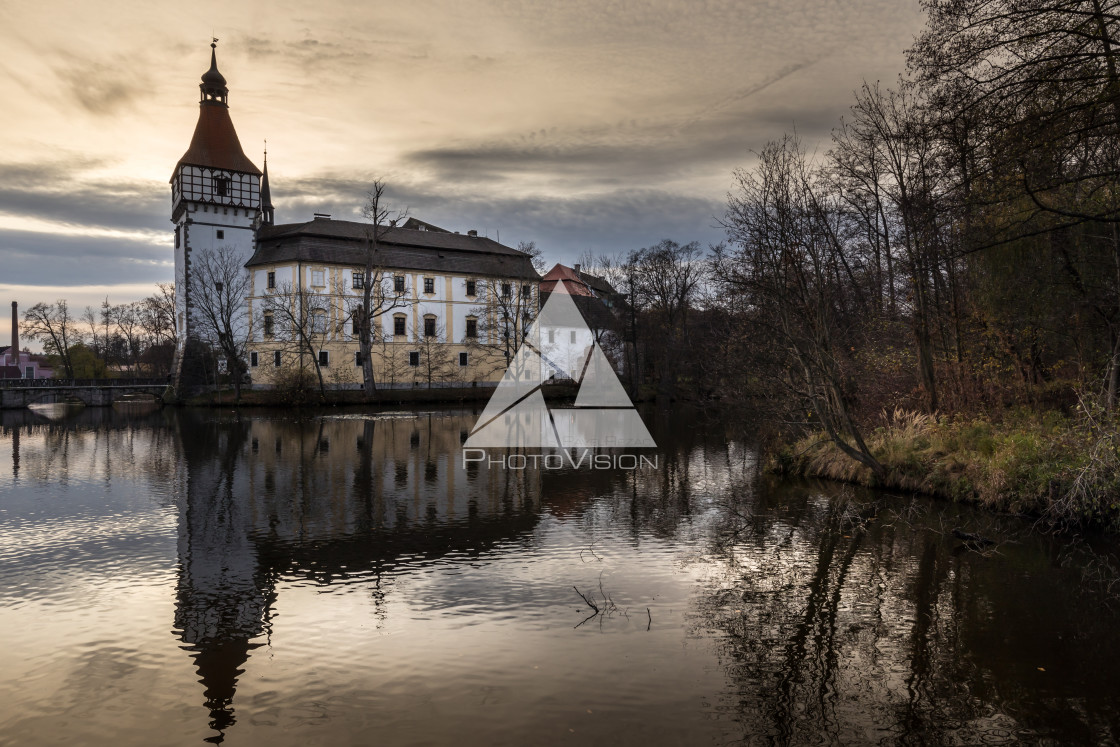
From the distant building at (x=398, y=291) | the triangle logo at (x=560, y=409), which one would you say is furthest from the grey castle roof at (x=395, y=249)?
the triangle logo at (x=560, y=409)

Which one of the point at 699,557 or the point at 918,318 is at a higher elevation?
the point at 918,318

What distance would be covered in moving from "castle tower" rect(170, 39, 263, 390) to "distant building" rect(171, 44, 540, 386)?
7cm

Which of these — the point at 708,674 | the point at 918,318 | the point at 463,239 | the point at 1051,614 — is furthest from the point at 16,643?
the point at 463,239

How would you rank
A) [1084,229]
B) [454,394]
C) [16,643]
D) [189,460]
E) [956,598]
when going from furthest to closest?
[454,394] → [189,460] → [1084,229] → [956,598] → [16,643]

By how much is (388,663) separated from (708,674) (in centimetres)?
275

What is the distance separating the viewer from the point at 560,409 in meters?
41.9

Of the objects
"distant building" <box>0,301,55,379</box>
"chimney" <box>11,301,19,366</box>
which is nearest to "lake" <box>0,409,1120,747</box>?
"chimney" <box>11,301,19,366</box>

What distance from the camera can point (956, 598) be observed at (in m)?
8.41

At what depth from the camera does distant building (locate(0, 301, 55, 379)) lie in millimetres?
85625

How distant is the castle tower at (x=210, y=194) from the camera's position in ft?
168

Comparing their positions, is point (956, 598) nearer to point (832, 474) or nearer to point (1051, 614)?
point (1051, 614)

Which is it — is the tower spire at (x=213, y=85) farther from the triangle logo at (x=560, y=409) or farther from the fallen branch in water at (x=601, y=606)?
the fallen branch in water at (x=601, y=606)

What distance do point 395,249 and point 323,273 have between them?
585 centimetres

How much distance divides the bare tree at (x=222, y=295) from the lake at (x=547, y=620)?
3876 cm
